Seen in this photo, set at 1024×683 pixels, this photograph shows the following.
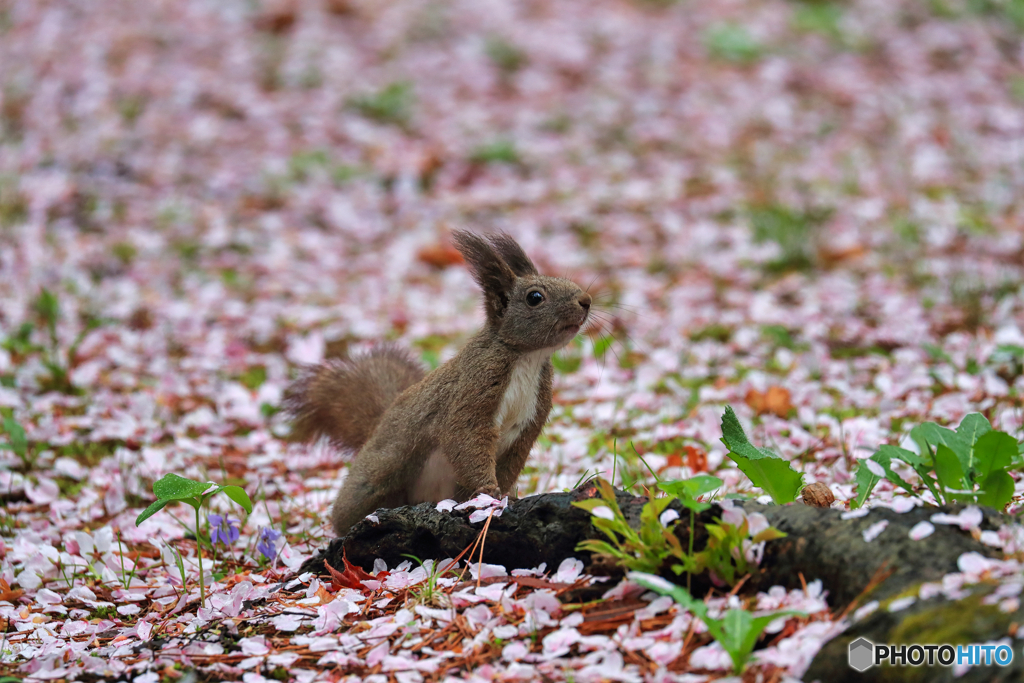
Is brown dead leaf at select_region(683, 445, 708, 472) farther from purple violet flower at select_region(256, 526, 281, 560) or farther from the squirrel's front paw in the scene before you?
purple violet flower at select_region(256, 526, 281, 560)

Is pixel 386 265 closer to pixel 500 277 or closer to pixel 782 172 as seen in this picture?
pixel 782 172

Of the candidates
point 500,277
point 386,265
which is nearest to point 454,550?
point 500,277

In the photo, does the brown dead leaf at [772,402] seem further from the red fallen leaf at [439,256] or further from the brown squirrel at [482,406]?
the red fallen leaf at [439,256]

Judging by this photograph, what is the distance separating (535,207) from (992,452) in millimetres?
6507

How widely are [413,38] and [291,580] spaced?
9404 mm

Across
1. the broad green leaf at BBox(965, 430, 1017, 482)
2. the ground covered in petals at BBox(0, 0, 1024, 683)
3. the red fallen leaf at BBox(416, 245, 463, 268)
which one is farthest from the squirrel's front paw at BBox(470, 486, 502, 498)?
the red fallen leaf at BBox(416, 245, 463, 268)

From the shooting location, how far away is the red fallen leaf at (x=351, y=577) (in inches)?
121

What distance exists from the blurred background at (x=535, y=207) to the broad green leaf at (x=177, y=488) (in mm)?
1491

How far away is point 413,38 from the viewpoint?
37.6 ft

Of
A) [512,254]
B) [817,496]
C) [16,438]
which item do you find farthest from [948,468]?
[16,438]

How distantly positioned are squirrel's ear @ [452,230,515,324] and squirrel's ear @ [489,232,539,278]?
0.22 ft

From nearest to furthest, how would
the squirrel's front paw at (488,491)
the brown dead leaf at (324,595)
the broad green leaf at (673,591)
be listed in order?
the broad green leaf at (673,591) → the brown dead leaf at (324,595) → the squirrel's front paw at (488,491)

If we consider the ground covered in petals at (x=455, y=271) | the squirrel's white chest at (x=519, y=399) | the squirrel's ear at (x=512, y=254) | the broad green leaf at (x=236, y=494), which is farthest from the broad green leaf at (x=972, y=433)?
the broad green leaf at (x=236, y=494)

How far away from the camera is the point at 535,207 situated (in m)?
8.91
